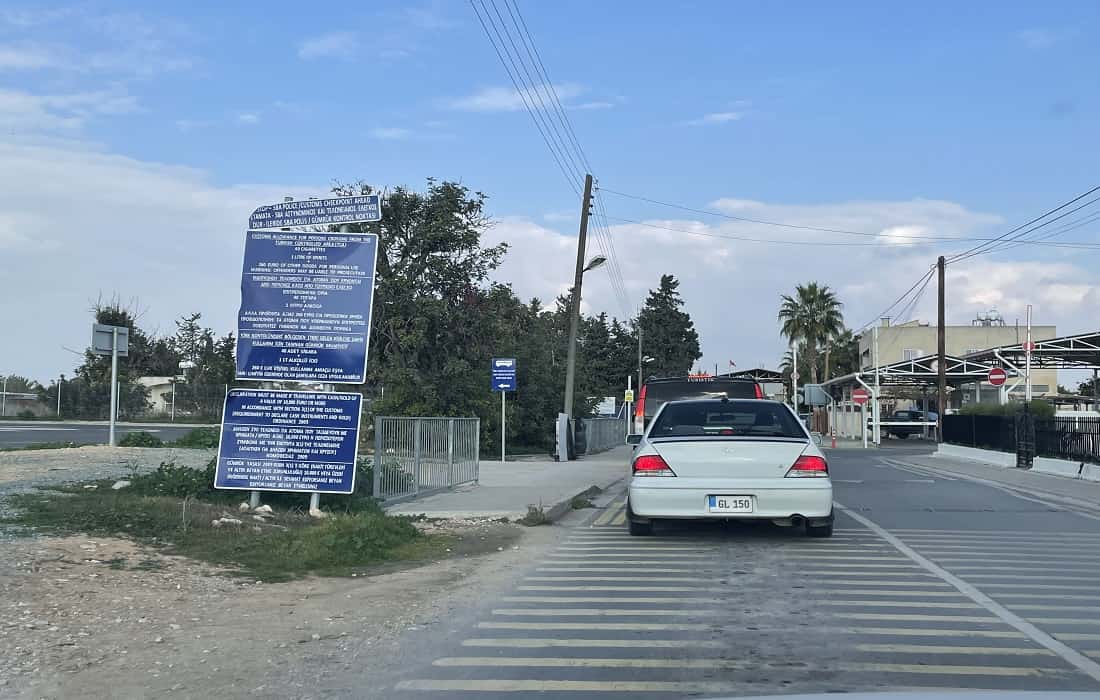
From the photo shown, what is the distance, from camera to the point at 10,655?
6.36 m

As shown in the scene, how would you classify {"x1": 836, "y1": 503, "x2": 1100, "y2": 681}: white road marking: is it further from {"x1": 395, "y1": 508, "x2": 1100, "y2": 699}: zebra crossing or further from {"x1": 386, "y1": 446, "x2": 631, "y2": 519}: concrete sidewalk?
{"x1": 386, "y1": 446, "x2": 631, "y2": 519}: concrete sidewalk

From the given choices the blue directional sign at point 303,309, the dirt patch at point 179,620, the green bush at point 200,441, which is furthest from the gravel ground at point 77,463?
the blue directional sign at point 303,309

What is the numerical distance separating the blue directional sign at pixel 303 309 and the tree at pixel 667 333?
74.4 meters

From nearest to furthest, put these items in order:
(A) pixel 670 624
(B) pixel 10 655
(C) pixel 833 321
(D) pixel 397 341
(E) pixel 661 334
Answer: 1. (B) pixel 10 655
2. (A) pixel 670 624
3. (D) pixel 397 341
4. (C) pixel 833 321
5. (E) pixel 661 334

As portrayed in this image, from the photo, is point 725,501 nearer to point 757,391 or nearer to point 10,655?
point 10,655

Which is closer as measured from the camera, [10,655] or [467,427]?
[10,655]

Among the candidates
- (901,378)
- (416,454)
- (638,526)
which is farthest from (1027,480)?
(901,378)

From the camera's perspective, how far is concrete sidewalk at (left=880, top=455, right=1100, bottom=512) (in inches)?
754

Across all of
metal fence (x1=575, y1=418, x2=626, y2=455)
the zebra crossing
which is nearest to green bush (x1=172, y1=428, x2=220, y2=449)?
metal fence (x1=575, y1=418, x2=626, y2=455)

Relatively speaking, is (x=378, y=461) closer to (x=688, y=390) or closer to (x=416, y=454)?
(x=416, y=454)

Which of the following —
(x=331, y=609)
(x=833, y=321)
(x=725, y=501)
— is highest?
(x=833, y=321)

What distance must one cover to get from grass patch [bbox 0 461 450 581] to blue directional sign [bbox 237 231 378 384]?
1.66 metres

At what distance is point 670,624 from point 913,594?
241cm

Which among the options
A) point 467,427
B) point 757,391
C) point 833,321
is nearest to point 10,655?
point 467,427
